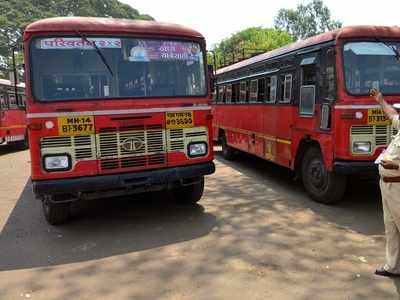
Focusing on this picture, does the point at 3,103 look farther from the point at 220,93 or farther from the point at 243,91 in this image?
the point at 243,91

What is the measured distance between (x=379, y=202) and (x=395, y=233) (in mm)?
3160

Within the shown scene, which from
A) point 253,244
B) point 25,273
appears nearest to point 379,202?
point 253,244

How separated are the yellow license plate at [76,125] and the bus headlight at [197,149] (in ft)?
4.52

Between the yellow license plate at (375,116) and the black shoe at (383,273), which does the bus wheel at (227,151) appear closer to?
the yellow license plate at (375,116)

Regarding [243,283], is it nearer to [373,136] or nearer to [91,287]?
[91,287]

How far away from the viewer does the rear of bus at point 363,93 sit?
6.16m

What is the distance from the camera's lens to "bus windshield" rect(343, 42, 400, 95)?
6.27 metres

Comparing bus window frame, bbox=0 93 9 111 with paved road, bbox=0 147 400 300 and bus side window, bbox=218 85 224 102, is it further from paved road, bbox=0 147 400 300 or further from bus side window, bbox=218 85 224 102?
paved road, bbox=0 147 400 300

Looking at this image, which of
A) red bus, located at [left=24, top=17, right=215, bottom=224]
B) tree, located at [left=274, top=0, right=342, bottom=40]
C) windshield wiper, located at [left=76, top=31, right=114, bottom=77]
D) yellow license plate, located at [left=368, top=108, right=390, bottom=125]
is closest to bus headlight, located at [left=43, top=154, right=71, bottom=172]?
red bus, located at [left=24, top=17, right=215, bottom=224]

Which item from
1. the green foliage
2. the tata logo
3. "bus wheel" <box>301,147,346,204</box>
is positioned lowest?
"bus wheel" <box>301,147,346,204</box>

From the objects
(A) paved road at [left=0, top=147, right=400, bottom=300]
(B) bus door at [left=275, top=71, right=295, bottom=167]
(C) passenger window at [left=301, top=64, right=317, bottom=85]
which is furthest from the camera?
(B) bus door at [left=275, top=71, right=295, bottom=167]

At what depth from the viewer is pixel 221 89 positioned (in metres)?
12.7

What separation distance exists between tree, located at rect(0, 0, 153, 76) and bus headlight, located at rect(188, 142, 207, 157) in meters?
40.1

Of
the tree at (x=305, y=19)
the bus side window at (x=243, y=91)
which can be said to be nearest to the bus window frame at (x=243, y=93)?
the bus side window at (x=243, y=91)
